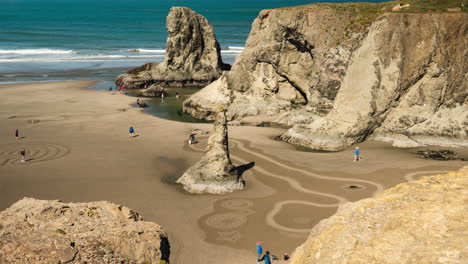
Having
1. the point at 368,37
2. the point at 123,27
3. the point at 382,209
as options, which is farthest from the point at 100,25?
the point at 382,209

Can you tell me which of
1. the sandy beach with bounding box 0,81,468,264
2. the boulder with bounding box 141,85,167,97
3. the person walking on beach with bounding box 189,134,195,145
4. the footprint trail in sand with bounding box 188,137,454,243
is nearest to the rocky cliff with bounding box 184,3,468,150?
the sandy beach with bounding box 0,81,468,264

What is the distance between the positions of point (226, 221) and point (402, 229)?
560 inches

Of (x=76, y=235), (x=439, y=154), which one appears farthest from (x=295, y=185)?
(x=76, y=235)

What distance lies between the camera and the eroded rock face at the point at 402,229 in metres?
8.39

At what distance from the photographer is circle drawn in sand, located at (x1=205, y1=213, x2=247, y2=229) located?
22.1 meters

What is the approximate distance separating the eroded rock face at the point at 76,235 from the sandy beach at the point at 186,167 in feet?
20.3

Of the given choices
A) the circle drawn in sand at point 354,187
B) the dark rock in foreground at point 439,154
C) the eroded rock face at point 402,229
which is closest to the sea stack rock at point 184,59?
the dark rock in foreground at point 439,154

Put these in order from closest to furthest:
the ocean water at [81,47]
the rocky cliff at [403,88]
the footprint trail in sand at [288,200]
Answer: the footprint trail in sand at [288,200], the rocky cliff at [403,88], the ocean water at [81,47]

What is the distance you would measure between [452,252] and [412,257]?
74cm

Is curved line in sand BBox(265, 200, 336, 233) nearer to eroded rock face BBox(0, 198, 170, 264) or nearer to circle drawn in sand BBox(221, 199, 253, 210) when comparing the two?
circle drawn in sand BBox(221, 199, 253, 210)

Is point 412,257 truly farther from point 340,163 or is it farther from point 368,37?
point 368,37

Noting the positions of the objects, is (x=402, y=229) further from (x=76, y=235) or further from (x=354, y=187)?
(x=354, y=187)

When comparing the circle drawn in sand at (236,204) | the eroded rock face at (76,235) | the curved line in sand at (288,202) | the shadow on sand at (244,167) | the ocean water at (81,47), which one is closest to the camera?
the eroded rock face at (76,235)

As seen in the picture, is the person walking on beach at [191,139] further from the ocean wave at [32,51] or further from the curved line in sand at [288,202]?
the ocean wave at [32,51]
